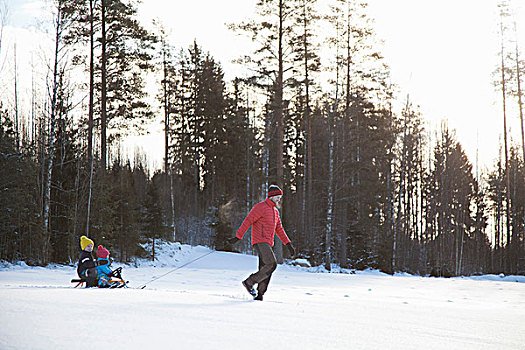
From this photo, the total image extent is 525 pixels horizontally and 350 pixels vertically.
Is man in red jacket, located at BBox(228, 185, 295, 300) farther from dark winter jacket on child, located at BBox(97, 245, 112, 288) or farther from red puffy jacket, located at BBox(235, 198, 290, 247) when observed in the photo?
dark winter jacket on child, located at BBox(97, 245, 112, 288)

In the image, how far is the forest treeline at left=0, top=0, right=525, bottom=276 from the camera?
16.0 m

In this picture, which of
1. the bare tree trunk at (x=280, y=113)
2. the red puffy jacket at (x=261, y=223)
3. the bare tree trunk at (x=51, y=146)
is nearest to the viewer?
the red puffy jacket at (x=261, y=223)

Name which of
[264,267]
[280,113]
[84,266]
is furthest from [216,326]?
[280,113]

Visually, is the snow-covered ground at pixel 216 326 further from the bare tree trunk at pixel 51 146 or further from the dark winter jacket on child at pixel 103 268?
the bare tree trunk at pixel 51 146

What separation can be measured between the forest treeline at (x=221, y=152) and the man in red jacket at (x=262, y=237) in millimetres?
10187

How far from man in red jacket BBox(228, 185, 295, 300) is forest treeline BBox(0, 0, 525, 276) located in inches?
401

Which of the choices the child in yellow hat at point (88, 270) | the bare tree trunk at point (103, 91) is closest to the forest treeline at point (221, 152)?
the bare tree trunk at point (103, 91)

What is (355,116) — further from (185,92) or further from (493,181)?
(493,181)

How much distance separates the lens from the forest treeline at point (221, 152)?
16.0 metres

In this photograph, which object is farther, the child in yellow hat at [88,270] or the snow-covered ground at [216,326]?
the child in yellow hat at [88,270]

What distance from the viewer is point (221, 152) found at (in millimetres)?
39594

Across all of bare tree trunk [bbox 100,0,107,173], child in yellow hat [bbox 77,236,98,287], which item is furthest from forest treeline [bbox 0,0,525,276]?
child in yellow hat [bbox 77,236,98,287]

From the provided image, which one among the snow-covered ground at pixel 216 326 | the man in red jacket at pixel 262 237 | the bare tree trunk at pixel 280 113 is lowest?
the snow-covered ground at pixel 216 326

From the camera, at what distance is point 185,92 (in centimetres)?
3681
